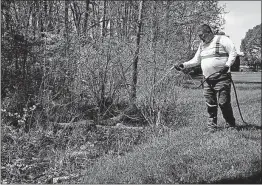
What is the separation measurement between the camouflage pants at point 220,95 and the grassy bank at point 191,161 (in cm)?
30

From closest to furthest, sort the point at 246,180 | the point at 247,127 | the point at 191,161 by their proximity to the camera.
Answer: the point at 246,180 < the point at 191,161 < the point at 247,127

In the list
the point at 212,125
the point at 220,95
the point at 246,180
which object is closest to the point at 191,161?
the point at 246,180

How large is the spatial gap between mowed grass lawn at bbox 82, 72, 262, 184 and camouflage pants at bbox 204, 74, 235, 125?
0.92 feet

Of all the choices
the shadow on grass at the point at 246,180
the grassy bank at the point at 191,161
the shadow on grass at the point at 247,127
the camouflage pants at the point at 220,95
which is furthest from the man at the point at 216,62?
the shadow on grass at the point at 246,180

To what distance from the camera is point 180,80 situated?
802 cm

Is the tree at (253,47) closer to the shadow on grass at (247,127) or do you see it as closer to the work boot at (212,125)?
the shadow on grass at (247,127)

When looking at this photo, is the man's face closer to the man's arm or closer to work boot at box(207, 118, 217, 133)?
the man's arm

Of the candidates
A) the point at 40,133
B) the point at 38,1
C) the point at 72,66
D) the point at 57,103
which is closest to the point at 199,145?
the point at 40,133

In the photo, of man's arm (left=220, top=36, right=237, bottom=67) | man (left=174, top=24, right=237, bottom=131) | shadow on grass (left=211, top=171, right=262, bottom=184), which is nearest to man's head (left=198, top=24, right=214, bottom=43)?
man (left=174, top=24, right=237, bottom=131)

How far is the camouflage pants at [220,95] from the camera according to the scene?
227 inches

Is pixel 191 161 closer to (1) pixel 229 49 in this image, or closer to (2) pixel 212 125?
(2) pixel 212 125

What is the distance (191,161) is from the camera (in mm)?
4488

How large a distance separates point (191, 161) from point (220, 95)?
1.73m

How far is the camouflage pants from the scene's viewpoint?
18.9 ft
